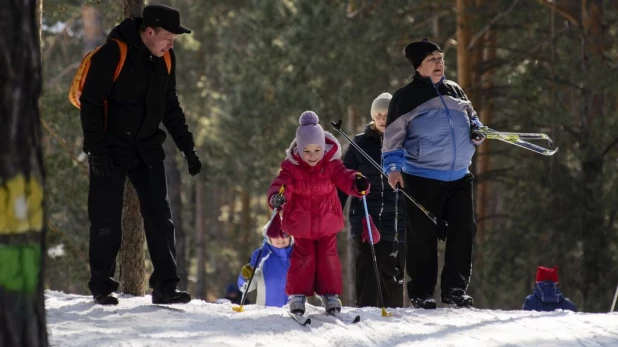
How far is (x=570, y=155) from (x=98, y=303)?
12475mm

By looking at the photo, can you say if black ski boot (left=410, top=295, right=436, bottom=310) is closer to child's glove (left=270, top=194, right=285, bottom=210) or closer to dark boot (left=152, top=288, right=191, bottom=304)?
child's glove (left=270, top=194, right=285, bottom=210)

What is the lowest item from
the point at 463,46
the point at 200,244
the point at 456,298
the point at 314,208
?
the point at 456,298

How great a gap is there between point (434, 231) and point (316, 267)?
115 cm

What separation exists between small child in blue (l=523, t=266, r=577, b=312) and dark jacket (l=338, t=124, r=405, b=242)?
185cm

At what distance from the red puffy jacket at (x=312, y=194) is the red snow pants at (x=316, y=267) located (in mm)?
66

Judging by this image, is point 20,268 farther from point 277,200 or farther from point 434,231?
point 434,231

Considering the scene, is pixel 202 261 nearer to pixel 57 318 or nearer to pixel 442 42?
pixel 442 42

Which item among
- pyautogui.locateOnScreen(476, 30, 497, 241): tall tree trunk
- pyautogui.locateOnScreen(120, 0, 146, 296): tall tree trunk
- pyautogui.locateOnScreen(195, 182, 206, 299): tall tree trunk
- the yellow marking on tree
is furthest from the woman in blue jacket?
pyautogui.locateOnScreen(195, 182, 206, 299): tall tree trunk

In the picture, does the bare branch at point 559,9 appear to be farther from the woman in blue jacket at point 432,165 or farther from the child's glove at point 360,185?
the child's glove at point 360,185

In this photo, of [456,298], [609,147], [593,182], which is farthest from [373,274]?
[609,147]

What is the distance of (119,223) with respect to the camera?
21.6 ft

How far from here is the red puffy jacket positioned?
6566 millimetres

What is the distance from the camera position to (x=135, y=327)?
5809 millimetres

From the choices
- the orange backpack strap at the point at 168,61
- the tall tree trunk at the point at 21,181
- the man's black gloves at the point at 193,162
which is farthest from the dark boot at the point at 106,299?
the tall tree trunk at the point at 21,181
